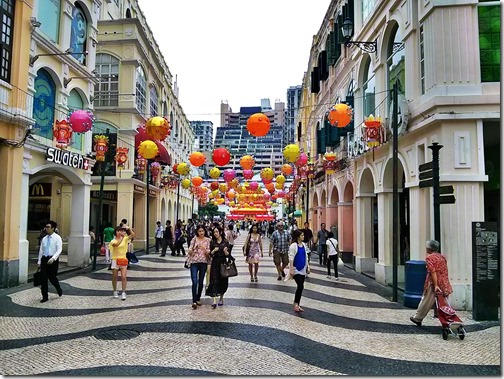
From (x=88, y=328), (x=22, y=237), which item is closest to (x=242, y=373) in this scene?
(x=88, y=328)

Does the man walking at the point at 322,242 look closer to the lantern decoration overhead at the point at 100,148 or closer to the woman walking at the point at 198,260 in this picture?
the woman walking at the point at 198,260

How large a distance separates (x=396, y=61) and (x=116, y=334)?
34.2 ft

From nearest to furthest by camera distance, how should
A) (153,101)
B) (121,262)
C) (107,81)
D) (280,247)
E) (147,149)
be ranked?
(121,262)
(280,247)
(147,149)
(107,81)
(153,101)

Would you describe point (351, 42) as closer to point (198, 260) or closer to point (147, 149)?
point (147, 149)

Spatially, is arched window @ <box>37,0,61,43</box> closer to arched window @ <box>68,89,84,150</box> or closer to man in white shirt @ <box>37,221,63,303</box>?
arched window @ <box>68,89,84,150</box>

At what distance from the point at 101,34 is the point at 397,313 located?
20.9 m

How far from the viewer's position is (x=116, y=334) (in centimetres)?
676

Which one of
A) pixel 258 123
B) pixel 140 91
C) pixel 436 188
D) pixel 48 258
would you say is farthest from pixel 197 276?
pixel 140 91

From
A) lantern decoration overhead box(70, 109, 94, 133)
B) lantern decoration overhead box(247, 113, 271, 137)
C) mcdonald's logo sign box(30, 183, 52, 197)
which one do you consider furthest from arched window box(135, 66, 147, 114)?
lantern decoration overhead box(247, 113, 271, 137)

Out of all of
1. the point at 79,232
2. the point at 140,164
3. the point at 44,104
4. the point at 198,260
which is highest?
the point at 44,104

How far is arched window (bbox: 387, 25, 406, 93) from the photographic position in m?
11.8

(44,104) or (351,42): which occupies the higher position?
(351,42)

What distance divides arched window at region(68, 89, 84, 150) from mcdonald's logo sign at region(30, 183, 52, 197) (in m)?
7.32

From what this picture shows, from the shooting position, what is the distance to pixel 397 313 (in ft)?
28.5
